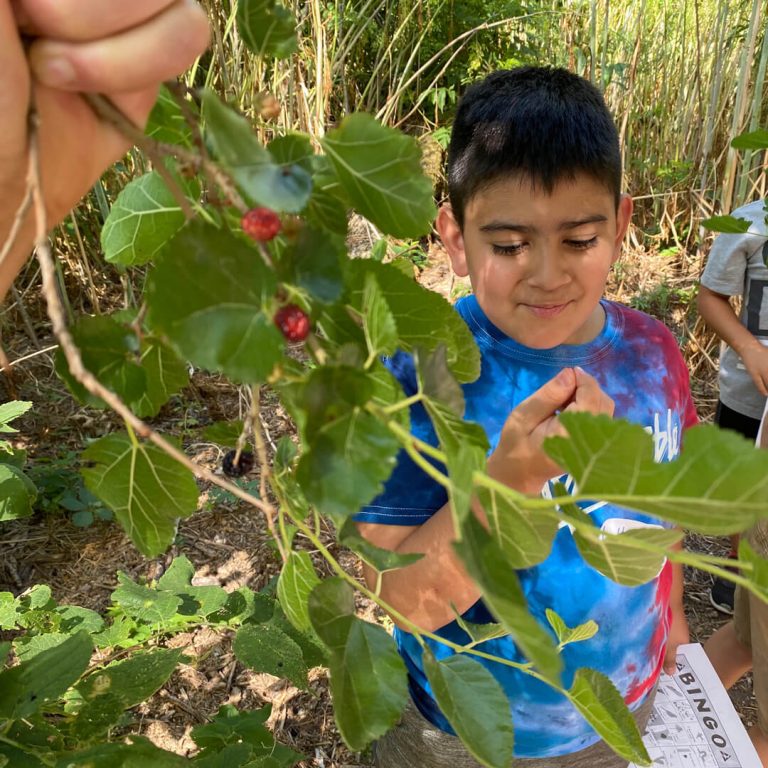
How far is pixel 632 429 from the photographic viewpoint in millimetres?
242

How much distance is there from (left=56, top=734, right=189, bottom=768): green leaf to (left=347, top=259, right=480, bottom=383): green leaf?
1.44 ft

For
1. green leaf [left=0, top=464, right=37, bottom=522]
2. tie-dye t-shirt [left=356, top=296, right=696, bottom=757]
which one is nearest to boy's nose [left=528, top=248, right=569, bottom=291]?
tie-dye t-shirt [left=356, top=296, right=696, bottom=757]

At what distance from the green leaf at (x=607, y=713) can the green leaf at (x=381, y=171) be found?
0.31 meters

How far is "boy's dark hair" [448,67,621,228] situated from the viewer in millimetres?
955

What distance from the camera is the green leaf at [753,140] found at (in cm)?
68

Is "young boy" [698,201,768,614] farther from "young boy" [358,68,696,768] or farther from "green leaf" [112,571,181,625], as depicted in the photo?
"green leaf" [112,571,181,625]

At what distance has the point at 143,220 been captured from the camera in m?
0.39

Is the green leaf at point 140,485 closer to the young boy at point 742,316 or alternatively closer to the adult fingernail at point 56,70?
the adult fingernail at point 56,70

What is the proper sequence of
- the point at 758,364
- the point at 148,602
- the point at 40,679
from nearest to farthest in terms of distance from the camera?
the point at 40,679 → the point at 148,602 → the point at 758,364

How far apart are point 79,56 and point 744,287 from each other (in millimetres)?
2033

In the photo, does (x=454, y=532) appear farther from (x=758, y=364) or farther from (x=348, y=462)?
(x=758, y=364)

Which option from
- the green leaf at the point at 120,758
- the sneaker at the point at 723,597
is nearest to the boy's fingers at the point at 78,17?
the green leaf at the point at 120,758

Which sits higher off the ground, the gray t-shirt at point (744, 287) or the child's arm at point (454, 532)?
the child's arm at point (454, 532)

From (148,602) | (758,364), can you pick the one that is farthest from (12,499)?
(758,364)
